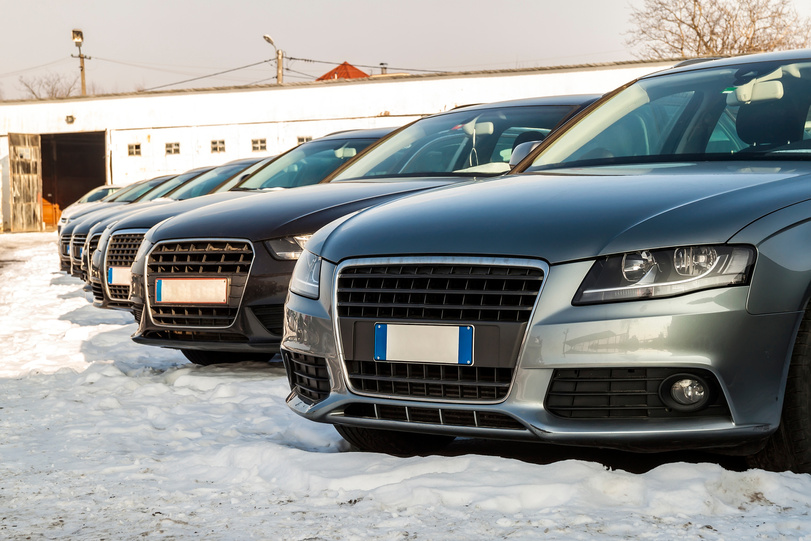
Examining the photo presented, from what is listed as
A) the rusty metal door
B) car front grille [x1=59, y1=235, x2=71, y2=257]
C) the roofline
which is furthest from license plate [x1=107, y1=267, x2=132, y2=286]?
the rusty metal door

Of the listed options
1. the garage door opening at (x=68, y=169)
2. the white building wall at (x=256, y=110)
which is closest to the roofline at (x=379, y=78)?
the white building wall at (x=256, y=110)

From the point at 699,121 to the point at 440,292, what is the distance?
1.82m

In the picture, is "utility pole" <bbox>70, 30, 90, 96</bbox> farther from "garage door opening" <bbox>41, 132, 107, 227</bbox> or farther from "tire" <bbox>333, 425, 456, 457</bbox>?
"tire" <bbox>333, 425, 456, 457</bbox>

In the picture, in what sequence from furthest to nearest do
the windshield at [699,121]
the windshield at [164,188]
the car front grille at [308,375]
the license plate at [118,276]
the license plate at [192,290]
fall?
the windshield at [164,188], the license plate at [118,276], the license plate at [192,290], the windshield at [699,121], the car front grille at [308,375]

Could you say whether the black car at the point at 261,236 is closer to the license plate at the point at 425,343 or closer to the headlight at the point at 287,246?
the headlight at the point at 287,246

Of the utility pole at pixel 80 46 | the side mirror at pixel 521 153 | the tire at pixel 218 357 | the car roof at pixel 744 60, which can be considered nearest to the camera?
the car roof at pixel 744 60

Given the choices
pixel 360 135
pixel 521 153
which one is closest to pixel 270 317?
pixel 521 153

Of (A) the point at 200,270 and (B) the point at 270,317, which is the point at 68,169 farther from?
(B) the point at 270,317

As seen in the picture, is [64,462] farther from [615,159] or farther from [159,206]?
[159,206]

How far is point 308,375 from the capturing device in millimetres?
3418

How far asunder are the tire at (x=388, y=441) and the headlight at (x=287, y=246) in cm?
170

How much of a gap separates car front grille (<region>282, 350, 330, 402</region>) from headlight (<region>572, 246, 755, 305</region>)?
38.3 inches

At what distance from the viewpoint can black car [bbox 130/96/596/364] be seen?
5.29 metres

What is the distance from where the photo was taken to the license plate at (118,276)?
7570 millimetres
